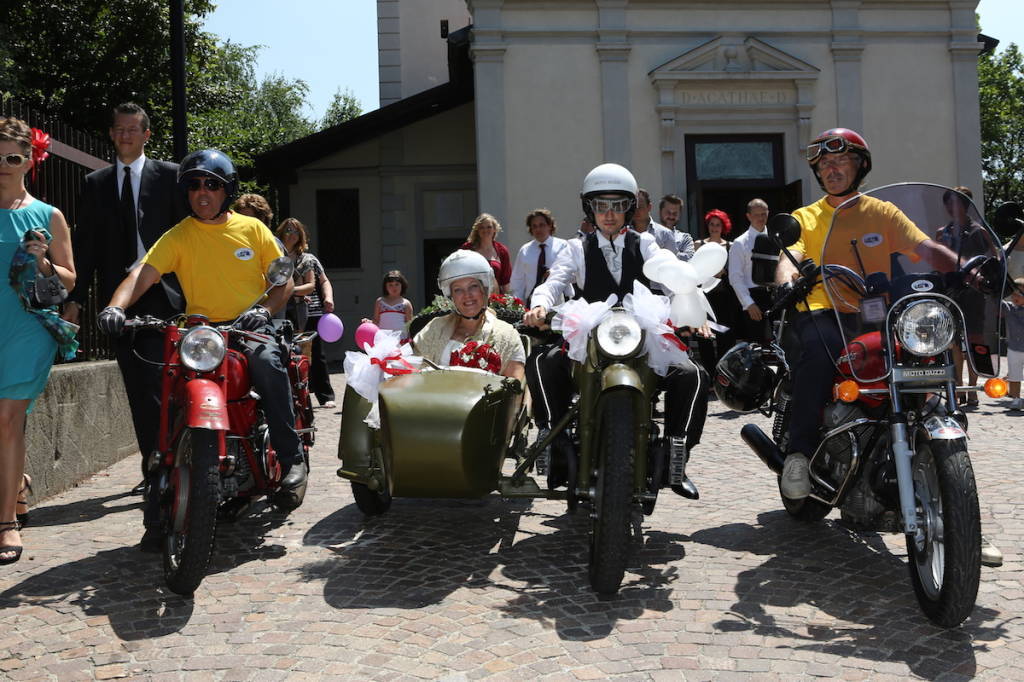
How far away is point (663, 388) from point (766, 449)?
0.60 m

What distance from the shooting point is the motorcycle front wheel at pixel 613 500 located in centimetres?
385

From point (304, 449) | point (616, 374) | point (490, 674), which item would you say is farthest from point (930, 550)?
point (304, 449)

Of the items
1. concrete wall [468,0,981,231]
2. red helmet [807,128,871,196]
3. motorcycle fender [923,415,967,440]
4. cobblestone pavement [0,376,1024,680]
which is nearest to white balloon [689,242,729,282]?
red helmet [807,128,871,196]

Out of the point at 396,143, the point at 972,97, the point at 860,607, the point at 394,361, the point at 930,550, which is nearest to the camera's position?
the point at 930,550

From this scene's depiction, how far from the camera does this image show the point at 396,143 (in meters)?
21.1

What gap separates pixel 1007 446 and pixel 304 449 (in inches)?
201

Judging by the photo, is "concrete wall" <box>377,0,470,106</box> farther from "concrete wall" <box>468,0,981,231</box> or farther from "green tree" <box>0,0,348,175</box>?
"concrete wall" <box>468,0,981,231</box>

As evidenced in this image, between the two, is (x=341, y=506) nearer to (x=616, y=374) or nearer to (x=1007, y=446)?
(x=616, y=374)

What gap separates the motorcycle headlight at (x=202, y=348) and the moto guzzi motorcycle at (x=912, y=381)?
7.57ft

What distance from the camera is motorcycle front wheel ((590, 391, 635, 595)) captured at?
12.6ft

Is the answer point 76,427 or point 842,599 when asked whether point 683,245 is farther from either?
point 842,599

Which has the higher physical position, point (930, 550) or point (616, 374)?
point (616, 374)

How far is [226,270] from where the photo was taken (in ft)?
16.7

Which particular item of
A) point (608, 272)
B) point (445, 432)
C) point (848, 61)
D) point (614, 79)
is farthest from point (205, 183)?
point (848, 61)
